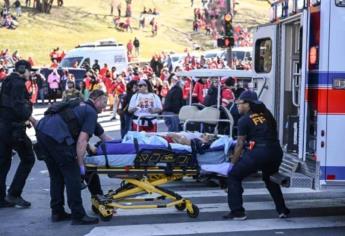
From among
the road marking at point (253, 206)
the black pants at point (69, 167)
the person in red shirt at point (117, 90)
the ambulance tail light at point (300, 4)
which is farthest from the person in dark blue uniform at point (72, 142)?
Result: the person in red shirt at point (117, 90)

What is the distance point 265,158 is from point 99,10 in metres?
56.1

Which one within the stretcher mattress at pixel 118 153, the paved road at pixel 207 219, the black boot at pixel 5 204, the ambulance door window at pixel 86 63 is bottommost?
the paved road at pixel 207 219

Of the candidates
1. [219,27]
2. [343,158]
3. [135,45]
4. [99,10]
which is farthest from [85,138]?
[99,10]

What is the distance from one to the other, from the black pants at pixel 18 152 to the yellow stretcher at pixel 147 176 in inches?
49.8

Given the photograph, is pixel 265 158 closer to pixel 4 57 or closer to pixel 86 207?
pixel 86 207

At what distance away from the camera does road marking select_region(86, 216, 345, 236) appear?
7.94 m

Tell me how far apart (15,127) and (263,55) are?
417cm

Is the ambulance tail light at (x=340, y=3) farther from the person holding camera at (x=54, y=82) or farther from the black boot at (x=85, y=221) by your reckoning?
the person holding camera at (x=54, y=82)

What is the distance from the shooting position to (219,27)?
59250mm

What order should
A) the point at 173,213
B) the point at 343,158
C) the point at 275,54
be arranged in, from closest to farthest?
the point at 343,158 → the point at 173,213 → the point at 275,54

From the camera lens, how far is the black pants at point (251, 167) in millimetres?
8352

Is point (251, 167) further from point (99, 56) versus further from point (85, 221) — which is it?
point (99, 56)

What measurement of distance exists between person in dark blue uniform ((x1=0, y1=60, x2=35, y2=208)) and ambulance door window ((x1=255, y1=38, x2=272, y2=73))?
3.73m

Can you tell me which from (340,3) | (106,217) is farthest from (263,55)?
(106,217)
